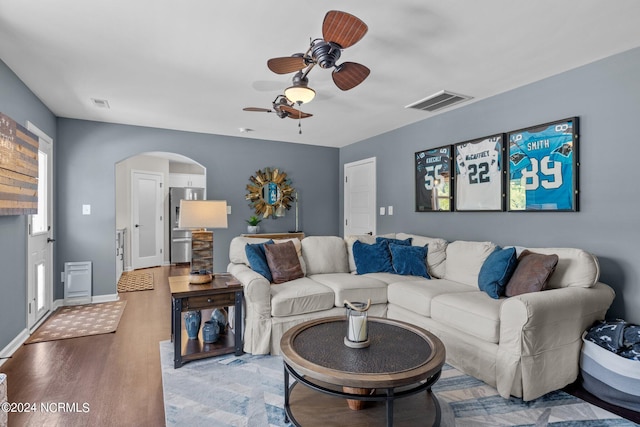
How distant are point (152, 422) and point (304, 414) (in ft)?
2.97

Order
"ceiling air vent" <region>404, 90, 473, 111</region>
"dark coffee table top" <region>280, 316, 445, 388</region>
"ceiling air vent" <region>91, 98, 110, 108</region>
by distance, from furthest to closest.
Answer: "ceiling air vent" <region>91, 98, 110, 108</region>
"ceiling air vent" <region>404, 90, 473, 111</region>
"dark coffee table top" <region>280, 316, 445, 388</region>

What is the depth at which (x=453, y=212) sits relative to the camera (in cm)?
400

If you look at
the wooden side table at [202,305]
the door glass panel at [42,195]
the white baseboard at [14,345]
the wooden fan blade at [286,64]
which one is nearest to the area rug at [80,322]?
the white baseboard at [14,345]

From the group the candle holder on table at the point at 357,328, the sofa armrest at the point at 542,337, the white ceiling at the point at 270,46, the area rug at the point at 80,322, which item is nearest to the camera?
the candle holder on table at the point at 357,328

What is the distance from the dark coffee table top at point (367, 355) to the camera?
1.59m

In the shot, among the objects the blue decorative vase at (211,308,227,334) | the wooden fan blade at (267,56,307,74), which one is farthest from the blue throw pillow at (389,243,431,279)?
the wooden fan blade at (267,56,307,74)

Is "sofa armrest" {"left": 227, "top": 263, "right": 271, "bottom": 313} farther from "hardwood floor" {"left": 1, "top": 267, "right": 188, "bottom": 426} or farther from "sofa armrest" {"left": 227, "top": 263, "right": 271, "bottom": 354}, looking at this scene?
"hardwood floor" {"left": 1, "top": 267, "right": 188, "bottom": 426}

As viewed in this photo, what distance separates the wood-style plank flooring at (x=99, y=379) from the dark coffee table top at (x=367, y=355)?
0.96 meters

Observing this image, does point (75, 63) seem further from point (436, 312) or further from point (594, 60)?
point (594, 60)

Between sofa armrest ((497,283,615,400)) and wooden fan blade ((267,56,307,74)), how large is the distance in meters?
2.10

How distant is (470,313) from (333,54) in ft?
6.67

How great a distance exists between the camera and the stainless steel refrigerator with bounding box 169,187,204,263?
761cm

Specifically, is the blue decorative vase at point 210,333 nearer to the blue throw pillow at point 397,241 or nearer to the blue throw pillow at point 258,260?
the blue throw pillow at point 258,260

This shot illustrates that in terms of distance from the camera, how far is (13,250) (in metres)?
2.98
